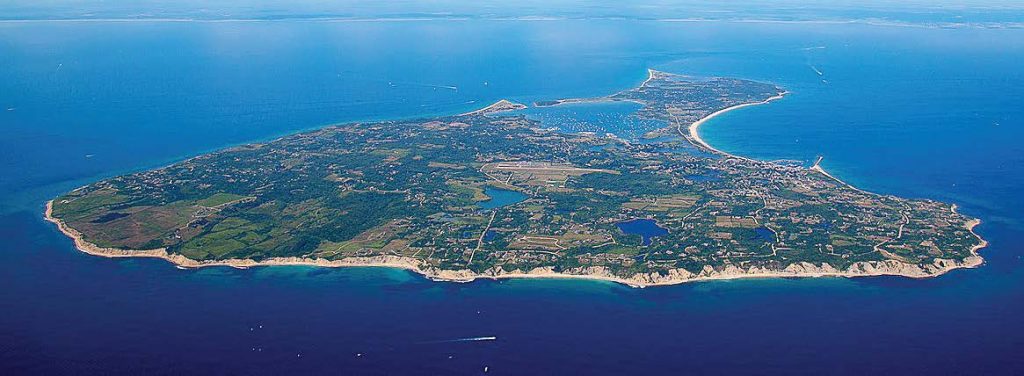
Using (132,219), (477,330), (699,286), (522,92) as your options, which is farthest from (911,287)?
(522,92)

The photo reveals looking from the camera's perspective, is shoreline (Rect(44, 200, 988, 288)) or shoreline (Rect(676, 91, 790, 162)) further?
shoreline (Rect(676, 91, 790, 162))

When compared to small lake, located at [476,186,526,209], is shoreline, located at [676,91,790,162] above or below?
above

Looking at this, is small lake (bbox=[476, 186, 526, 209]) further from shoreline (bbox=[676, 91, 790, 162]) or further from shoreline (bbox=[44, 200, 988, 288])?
shoreline (bbox=[676, 91, 790, 162])

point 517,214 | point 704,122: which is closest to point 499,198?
point 517,214

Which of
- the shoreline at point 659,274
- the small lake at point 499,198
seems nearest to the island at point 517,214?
the shoreline at point 659,274

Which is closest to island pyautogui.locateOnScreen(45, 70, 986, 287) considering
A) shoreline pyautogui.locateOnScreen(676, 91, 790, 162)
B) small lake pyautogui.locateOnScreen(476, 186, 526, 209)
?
small lake pyautogui.locateOnScreen(476, 186, 526, 209)

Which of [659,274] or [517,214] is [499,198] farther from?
[659,274]
